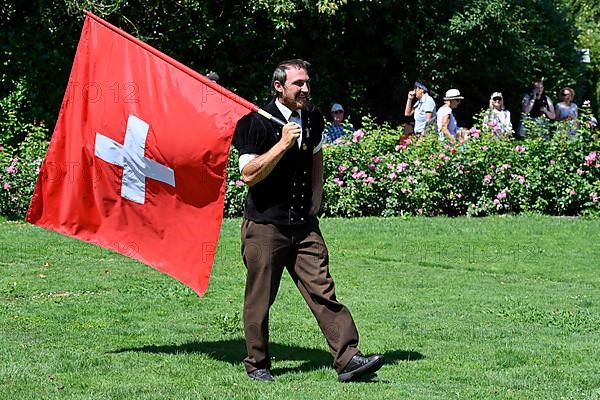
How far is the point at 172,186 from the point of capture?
Result: 762cm

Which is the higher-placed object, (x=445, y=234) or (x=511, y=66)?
(x=511, y=66)

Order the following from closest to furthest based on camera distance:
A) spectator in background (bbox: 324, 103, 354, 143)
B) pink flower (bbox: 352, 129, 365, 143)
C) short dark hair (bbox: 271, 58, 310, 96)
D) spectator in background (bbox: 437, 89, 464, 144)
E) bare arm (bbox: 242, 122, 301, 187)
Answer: bare arm (bbox: 242, 122, 301, 187), short dark hair (bbox: 271, 58, 310, 96), pink flower (bbox: 352, 129, 365, 143), spectator in background (bbox: 437, 89, 464, 144), spectator in background (bbox: 324, 103, 354, 143)

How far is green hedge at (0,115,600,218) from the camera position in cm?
1627

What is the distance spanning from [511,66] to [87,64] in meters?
18.1

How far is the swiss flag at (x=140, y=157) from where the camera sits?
7496 millimetres

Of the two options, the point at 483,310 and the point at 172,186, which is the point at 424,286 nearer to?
the point at 483,310

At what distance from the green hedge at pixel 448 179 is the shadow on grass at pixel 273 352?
7957mm


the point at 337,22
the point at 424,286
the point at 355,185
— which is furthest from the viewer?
the point at 337,22

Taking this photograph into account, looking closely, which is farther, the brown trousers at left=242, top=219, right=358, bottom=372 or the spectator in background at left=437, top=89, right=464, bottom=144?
the spectator in background at left=437, top=89, right=464, bottom=144

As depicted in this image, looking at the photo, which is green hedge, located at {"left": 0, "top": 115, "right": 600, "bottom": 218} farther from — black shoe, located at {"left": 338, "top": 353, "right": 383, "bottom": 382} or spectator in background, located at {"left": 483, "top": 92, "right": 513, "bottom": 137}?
black shoe, located at {"left": 338, "top": 353, "right": 383, "bottom": 382}

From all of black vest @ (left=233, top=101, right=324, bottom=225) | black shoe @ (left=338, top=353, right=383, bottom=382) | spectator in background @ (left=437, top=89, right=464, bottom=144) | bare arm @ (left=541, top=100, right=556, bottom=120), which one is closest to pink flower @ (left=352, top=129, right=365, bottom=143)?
spectator in background @ (left=437, top=89, right=464, bottom=144)

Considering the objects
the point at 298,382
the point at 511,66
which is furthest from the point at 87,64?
the point at 511,66

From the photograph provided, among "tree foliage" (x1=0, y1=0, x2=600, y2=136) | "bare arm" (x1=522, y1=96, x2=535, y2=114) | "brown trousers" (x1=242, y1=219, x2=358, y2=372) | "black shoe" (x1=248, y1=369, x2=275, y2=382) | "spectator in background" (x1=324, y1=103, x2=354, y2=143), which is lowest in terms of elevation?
"black shoe" (x1=248, y1=369, x2=275, y2=382)

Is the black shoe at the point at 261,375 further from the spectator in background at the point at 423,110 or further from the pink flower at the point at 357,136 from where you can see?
the spectator in background at the point at 423,110
